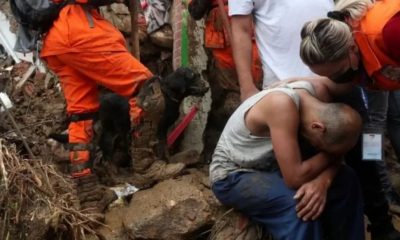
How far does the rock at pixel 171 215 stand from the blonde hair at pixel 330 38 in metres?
1.44

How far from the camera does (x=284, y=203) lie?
9.27 ft

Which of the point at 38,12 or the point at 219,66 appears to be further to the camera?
the point at 219,66

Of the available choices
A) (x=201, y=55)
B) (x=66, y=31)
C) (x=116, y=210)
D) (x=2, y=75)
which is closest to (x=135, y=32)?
(x=201, y=55)

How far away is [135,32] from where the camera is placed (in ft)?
16.0

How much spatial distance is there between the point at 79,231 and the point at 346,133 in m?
1.36

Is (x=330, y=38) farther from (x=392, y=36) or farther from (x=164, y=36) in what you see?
(x=164, y=36)

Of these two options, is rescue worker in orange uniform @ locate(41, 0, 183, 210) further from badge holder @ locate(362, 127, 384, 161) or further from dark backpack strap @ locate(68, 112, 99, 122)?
badge holder @ locate(362, 127, 384, 161)

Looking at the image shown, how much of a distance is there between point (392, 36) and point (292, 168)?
30.1 inches

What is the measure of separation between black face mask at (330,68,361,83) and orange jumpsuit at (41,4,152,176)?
1683 mm

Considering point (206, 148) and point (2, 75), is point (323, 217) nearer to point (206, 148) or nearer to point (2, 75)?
point (206, 148)

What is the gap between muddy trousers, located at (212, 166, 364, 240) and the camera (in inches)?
112

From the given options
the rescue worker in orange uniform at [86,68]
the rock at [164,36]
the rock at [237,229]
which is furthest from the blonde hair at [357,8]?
the rock at [164,36]

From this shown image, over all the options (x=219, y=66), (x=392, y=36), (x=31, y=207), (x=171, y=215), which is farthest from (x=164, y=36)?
(x=392, y=36)

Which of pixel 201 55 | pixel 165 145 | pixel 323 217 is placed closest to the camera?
pixel 323 217
